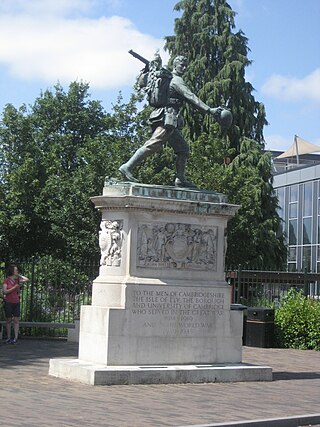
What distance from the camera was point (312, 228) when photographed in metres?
54.3

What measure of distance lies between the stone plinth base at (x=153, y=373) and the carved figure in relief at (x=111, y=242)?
1693mm

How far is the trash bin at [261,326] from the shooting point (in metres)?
21.2

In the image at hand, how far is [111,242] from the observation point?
13484mm

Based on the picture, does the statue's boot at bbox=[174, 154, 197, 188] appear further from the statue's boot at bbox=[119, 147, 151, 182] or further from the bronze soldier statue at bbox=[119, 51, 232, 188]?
the statue's boot at bbox=[119, 147, 151, 182]

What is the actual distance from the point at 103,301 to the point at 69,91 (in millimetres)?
35582

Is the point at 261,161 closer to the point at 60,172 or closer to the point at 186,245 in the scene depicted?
the point at 60,172

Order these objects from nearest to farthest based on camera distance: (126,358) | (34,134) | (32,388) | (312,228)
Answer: (32,388) → (126,358) → (34,134) → (312,228)

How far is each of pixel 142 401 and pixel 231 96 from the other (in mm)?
35362

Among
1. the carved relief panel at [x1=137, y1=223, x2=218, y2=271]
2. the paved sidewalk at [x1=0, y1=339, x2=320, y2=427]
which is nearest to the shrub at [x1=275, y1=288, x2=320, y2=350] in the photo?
the paved sidewalk at [x1=0, y1=339, x2=320, y2=427]

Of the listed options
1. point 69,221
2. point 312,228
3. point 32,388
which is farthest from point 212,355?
point 312,228

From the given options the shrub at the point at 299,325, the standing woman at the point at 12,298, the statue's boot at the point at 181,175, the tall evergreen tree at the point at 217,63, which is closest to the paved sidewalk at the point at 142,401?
the statue's boot at the point at 181,175

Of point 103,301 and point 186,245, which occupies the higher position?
point 186,245

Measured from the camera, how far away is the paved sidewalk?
9.48m

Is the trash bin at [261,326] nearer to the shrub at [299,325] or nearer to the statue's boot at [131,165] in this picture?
the shrub at [299,325]
